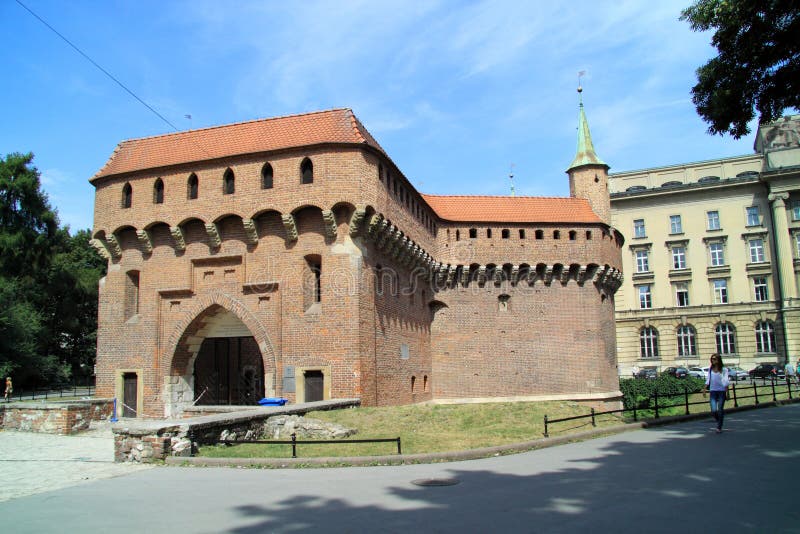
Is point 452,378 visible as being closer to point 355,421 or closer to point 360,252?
point 360,252

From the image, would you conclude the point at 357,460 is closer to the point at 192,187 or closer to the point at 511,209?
the point at 192,187

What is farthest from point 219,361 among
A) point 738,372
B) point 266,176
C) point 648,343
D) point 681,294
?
point 681,294

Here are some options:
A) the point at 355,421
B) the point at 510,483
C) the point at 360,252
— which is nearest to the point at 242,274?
the point at 360,252

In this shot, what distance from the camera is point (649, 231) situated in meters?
52.4

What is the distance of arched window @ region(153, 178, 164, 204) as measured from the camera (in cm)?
2381

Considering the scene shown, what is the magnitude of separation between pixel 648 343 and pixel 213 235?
128 ft

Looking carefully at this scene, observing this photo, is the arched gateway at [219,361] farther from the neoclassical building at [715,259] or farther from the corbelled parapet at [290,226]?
the neoclassical building at [715,259]

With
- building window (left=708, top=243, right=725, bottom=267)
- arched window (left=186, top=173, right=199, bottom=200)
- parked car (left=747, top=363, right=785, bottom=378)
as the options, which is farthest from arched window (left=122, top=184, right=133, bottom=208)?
building window (left=708, top=243, right=725, bottom=267)

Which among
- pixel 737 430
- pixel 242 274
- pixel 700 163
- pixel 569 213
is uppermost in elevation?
pixel 700 163

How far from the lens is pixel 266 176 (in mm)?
22312

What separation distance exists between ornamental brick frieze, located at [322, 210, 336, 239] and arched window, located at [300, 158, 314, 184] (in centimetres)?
148

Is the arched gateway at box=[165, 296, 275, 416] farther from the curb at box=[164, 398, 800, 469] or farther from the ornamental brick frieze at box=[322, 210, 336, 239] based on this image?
the curb at box=[164, 398, 800, 469]

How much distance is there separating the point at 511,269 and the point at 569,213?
4761 mm

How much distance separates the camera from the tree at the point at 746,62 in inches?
487
